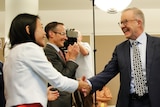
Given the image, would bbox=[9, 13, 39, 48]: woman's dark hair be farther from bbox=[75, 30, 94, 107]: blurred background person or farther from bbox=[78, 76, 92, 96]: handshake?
bbox=[75, 30, 94, 107]: blurred background person

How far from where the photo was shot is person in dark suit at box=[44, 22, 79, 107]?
104 inches

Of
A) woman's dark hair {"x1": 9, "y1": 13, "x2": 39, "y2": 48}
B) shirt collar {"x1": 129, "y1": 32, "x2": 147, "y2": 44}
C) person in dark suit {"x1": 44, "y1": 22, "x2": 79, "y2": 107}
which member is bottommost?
person in dark suit {"x1": 44, "y1": 22, "x2": 79, "y2": 107}

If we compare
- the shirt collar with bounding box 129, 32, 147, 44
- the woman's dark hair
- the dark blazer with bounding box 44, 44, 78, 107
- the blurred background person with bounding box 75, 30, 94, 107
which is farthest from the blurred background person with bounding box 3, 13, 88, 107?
the blurred background person with bounding box 75, 30, 94, 107

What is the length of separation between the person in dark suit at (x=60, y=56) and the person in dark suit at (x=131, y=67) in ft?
0.61

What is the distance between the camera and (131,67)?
2504mm

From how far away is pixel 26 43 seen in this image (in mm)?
1981

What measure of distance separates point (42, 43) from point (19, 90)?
0.36 meters

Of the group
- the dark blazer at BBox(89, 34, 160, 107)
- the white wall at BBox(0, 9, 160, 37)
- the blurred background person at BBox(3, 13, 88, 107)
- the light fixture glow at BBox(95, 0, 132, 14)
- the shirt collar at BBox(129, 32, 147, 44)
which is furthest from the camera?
the white wall at BBox(0, 9, 160, 37)

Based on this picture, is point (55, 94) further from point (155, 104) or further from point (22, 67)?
point (155, 104)

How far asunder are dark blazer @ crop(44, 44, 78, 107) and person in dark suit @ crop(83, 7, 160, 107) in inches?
6.8

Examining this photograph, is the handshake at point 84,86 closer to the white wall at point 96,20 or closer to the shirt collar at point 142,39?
the shirt collar at point 142,39

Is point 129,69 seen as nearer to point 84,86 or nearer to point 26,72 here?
point 84,86

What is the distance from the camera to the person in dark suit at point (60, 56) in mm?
2654

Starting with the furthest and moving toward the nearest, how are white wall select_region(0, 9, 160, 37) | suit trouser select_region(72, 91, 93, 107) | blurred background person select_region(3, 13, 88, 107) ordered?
white wall select_region(0, 9, 160, 37) → suit trouser select_region(72, 91, 93, 107) → blurred background person select_region(3, 13, 88, 107)
